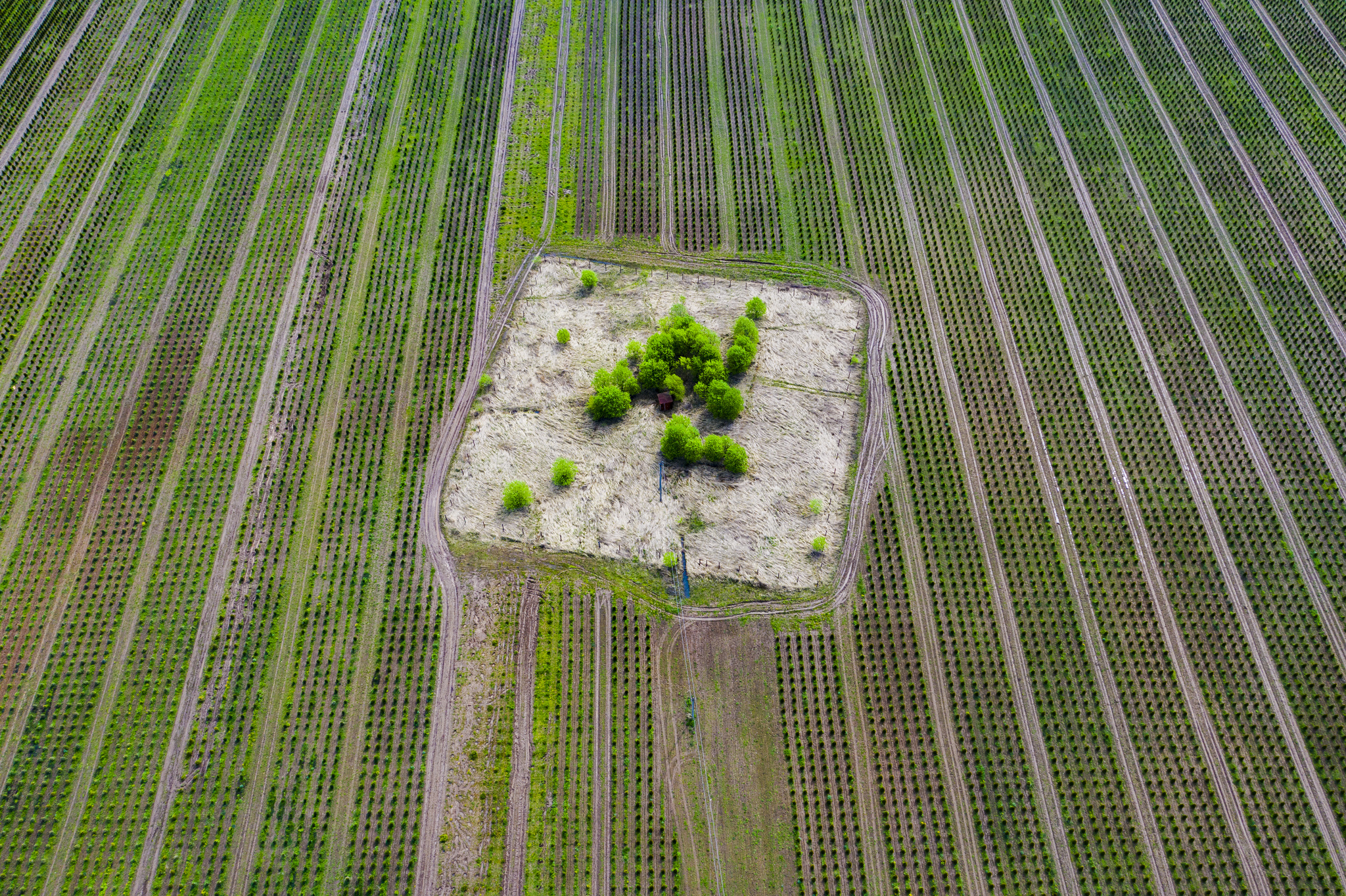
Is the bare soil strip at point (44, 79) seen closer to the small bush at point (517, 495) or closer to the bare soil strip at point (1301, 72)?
the small bush at point (517, 495)

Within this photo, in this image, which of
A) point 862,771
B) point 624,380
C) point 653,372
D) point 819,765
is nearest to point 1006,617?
point 862,771

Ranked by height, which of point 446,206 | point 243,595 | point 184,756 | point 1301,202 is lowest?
point 184,756

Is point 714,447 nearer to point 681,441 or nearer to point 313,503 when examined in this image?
point 681,441

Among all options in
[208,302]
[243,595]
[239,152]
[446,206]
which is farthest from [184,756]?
[239,152]

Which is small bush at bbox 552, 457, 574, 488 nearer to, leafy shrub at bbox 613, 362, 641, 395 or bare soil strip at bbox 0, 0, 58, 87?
leafy shrub at bbox 613, 362, 641, 395

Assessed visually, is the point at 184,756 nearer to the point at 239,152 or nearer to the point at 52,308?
the point at 52,308
